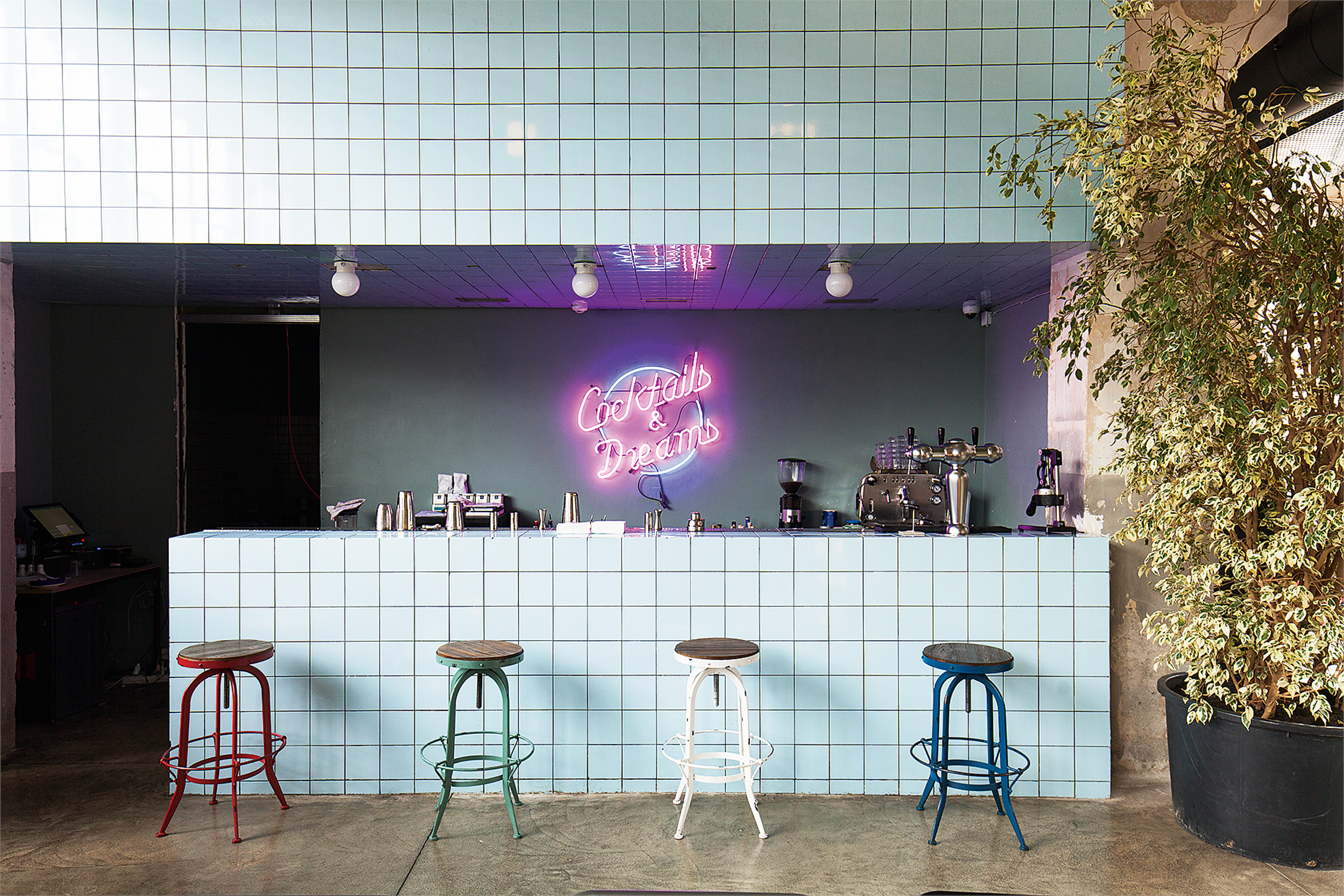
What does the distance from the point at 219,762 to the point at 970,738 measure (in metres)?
3.41

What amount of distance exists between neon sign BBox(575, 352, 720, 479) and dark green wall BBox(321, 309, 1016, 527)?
0.25 feet

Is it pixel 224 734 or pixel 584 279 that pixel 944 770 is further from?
pixel 224 734

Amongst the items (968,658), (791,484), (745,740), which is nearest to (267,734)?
(745,740)

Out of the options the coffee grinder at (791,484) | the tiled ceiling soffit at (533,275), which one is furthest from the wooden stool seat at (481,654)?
the coffee grinder at (791,484)

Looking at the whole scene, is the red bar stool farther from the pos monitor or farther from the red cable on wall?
the red cable on wall

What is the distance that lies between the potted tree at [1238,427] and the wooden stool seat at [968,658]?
24.9 inches

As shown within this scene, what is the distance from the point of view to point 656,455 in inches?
249

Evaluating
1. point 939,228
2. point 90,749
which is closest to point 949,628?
point 939,228

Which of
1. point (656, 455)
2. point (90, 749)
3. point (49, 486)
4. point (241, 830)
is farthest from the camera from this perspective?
point (656, 455)

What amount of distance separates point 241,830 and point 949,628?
3230 mm

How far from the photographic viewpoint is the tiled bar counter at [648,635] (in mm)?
3945

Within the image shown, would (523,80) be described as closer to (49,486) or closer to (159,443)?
(159,443)

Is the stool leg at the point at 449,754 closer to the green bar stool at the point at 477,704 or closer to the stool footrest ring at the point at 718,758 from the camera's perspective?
the green bar stool at the point at 477,704

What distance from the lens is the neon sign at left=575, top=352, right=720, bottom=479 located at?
6.33 metres
